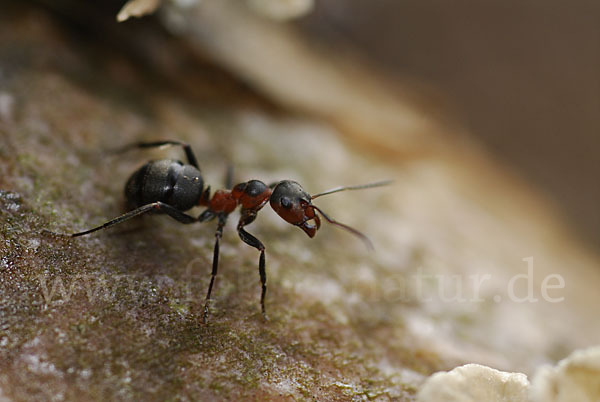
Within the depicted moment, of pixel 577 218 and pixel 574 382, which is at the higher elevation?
pixel 577 218

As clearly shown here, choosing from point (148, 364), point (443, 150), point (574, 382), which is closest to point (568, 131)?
point (443, 150)

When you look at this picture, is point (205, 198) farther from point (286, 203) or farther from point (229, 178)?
point (286, 203)

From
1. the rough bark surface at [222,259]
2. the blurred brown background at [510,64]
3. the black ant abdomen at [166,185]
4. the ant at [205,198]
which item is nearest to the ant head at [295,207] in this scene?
the ant at [205,198]

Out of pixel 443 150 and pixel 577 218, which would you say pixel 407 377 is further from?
pixel 577 218

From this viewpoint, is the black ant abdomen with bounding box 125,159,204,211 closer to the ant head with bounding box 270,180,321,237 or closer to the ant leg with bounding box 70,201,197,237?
the ant leg with bounding box 70,201,197,237

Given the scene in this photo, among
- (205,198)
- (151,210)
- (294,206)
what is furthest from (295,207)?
→ (151,210)

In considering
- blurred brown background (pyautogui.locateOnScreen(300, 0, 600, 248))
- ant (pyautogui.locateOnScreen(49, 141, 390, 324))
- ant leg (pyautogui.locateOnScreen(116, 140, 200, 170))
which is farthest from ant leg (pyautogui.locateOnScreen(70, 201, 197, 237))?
blurred brown background (pyautogui.locateOnScreen(300, 0, 600, 248))

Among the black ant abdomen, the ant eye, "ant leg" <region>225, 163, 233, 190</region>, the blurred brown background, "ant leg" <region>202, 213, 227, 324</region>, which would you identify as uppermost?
the blurred brown background
